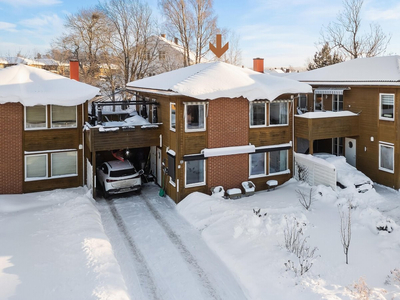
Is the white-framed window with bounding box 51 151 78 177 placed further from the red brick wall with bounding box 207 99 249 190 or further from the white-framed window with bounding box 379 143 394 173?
the white-framed window with bounding box 379 143 394 173

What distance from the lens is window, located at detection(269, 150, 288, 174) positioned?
1802 cm

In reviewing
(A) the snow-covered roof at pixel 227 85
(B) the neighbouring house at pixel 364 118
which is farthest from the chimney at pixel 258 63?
(A) the snow-covered roof at pixel 227 85

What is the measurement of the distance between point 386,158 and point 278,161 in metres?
5.93

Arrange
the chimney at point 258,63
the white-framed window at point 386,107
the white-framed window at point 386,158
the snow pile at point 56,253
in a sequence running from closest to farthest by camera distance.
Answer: the snow pile at point 56,253 < the white-framed window at point 386,107 < the white-framed window at point 386,158 < the chimney at point 258,63

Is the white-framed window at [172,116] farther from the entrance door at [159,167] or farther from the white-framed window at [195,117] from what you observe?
the entrance door at [159,167]

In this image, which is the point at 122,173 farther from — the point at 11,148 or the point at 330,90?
the point at 330,90

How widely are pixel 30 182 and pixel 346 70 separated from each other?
19550mm

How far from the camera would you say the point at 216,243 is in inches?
Answer: 460

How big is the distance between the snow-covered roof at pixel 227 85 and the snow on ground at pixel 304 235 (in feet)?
15.9

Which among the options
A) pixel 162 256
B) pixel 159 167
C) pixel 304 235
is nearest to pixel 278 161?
pixel 159 167

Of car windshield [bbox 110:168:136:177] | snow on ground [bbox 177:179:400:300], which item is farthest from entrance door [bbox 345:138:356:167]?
car windshield [bbox 110:168:136:177]

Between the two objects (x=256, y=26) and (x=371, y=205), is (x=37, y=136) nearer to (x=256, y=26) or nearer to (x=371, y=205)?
(x=371, y=205)

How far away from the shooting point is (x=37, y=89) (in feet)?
53.0

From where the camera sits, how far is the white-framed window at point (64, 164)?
1764cm
